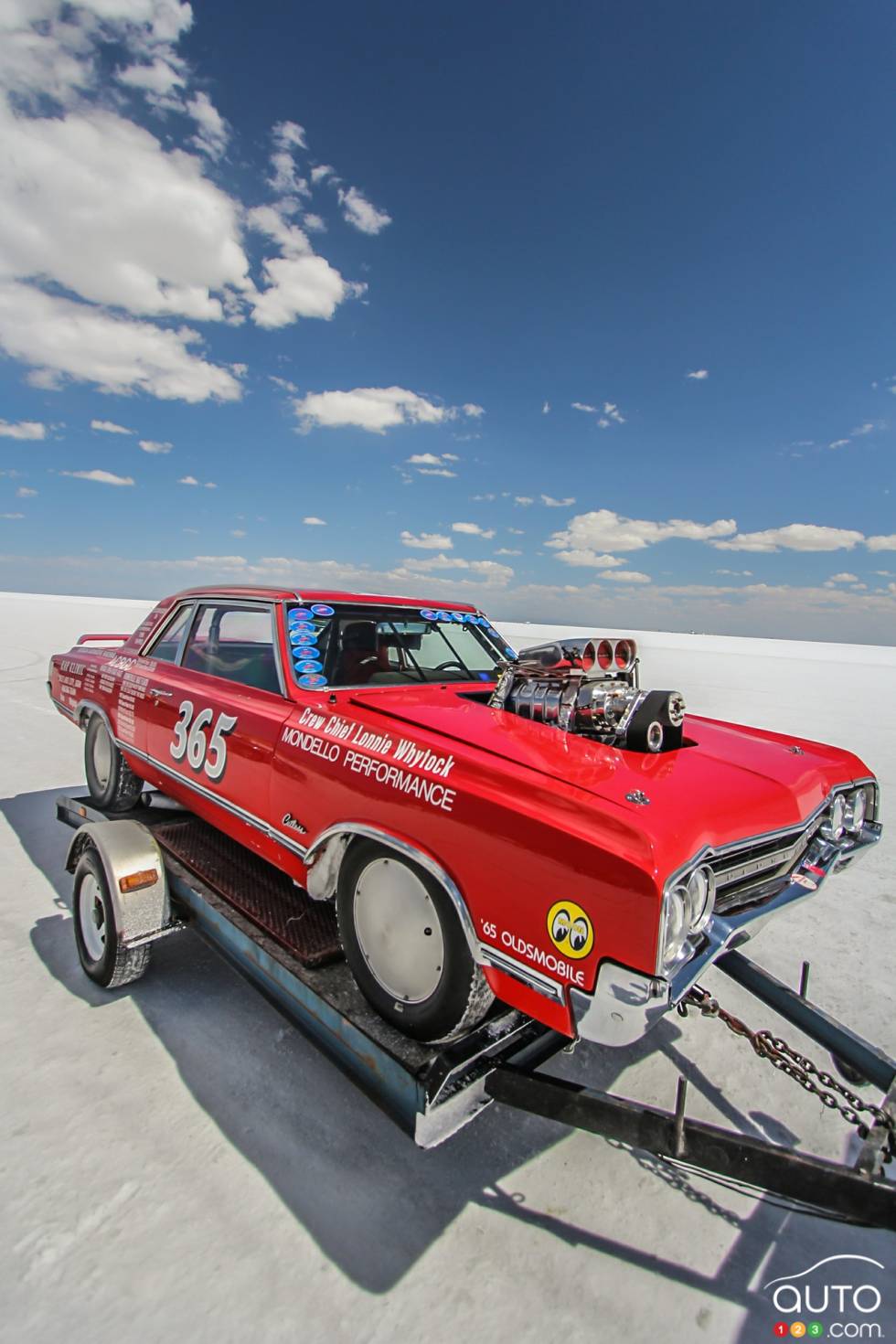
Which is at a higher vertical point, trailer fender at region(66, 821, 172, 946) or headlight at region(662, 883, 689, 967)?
headlight at region(662, 883, 689, 967)

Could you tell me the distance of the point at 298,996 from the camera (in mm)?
2330

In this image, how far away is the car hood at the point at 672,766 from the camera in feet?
6.66

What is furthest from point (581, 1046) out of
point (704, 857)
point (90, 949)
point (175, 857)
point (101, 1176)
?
point (90, 949)

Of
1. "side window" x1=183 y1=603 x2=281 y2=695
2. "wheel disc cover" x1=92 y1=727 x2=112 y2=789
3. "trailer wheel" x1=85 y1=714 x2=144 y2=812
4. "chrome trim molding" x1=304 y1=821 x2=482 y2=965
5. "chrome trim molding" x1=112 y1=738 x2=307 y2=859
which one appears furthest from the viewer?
"wheel disc cover" x1=92 y1=727 x2=112 y2=789

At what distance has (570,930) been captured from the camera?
5.76 feet

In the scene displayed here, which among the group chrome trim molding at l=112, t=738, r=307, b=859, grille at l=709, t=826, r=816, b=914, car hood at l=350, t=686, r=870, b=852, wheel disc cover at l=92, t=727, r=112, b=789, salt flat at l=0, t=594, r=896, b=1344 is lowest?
salt flat at l=0, t=594, r=896, b=1344

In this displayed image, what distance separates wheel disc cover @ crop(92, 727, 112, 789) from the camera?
463 centimetres

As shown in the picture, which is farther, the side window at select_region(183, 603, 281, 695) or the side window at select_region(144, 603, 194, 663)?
the side window at select_region(144, 603, 194, 663)

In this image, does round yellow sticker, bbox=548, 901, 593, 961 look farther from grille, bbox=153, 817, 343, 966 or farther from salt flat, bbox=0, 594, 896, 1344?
grille, bbox=153, 817, 343, 966

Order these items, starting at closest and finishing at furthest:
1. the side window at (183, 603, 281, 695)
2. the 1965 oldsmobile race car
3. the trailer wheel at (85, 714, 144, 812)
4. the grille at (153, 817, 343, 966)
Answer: the 1965 oldsmobile race car → the grille at (153, 817, 343, 966) → the side window at (183, 603, 281, 695) → the trailer wheel at (85, 714, 144, 812)

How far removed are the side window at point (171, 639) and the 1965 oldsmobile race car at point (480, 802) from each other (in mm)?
71

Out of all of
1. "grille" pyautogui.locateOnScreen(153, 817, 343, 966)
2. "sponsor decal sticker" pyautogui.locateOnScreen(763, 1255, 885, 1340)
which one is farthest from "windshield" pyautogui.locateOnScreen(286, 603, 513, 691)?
"sponsor decal sticker" pyautogui.locateOnScreen(763, 1255, 885, 1340)

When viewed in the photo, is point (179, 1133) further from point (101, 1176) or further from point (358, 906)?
point (358, 906)

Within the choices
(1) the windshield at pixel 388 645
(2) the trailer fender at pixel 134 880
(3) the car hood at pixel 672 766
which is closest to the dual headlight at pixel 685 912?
(3) the car hood at pixel 672 766
